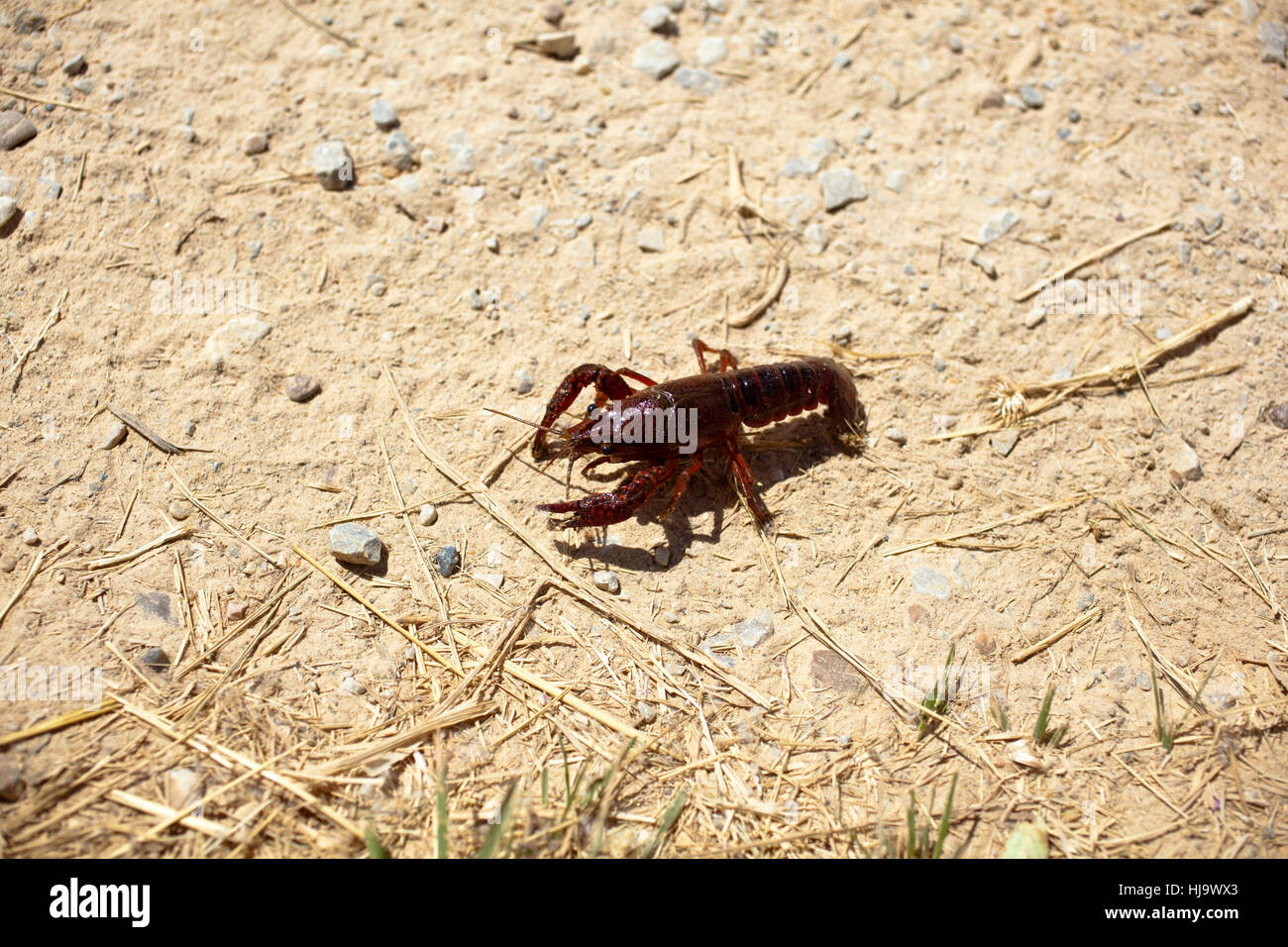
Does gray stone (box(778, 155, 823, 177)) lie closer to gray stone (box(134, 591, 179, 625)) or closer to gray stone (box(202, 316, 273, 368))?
gray stone (box(202, 316, 273, 368))

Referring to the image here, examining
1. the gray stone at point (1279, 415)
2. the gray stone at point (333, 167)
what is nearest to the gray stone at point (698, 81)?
the gray stone at point (333, 167)

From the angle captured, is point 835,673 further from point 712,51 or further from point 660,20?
point 660,20

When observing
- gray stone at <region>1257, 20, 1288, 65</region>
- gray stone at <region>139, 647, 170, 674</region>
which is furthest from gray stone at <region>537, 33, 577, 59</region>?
gray stone at <region>1257, 20, 1288, 65</region>

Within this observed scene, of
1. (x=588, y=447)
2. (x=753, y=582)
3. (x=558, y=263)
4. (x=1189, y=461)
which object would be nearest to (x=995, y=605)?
(x=753, y=582)

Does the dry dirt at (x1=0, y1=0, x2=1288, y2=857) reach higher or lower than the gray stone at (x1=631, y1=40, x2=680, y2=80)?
lower

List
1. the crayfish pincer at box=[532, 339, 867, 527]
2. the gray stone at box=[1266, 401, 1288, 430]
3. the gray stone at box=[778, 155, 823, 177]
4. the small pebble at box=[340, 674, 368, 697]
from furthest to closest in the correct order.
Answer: the gray stone at box=[778, 155, 823, 177], the gray stone at box=[1266, 401, 1288, 430], the crayfish pincer at box=[532, 339, 867, 527], the small pebble at box=[340, 674, 368, 697]

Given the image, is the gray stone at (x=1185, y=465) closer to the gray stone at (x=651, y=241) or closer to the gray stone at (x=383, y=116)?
the gray stone at (x=651, y=241)

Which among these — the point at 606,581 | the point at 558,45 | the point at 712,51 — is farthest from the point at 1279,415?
the point at 558,45
